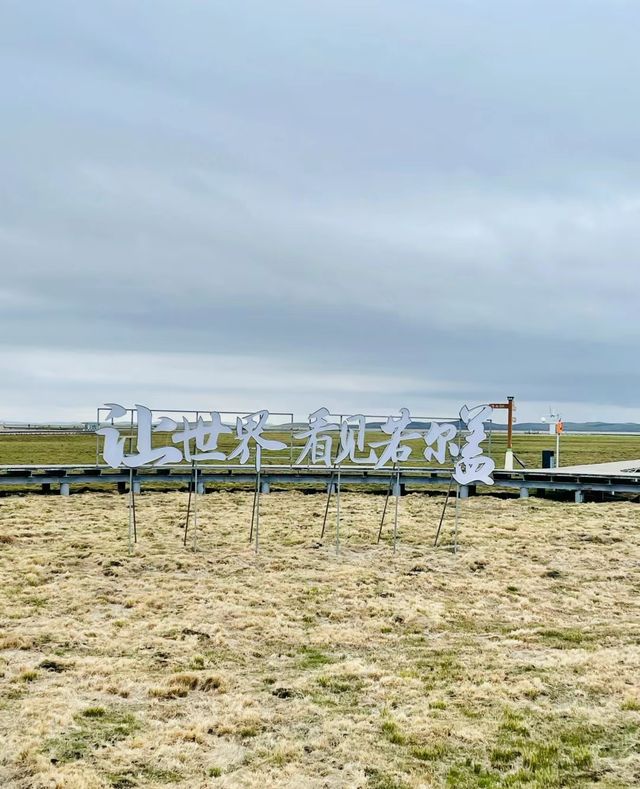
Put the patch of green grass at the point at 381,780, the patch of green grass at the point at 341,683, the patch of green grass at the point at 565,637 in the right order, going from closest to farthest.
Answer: the patch of green grass at the point at 381,780 → the patch of green grass at the point at 341,683 → the patch of green grass at the point at 565,637

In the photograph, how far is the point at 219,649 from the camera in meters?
9.14

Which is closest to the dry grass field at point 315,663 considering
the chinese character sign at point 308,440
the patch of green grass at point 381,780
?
the patch of green grass at point 381,780

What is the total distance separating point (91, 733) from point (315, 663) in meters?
3.09

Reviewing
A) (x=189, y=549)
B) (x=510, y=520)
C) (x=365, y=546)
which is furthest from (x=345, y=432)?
(x=510, y=520)

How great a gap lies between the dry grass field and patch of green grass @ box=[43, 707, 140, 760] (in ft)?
0.07

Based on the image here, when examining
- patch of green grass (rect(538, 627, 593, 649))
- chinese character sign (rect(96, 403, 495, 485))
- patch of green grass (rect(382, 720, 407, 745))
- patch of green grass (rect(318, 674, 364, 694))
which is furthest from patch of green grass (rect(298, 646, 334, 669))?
chinese character sign (rect(96, 403, 495, 485))

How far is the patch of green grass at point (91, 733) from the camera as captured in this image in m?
6.06

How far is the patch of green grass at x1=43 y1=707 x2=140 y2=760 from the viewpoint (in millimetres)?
6062

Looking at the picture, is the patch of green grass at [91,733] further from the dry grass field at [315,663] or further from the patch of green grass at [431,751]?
the patch of green grass at [431,751]

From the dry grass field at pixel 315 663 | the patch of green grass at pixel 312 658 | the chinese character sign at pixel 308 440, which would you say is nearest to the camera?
the dry grass field at pixel 315 663

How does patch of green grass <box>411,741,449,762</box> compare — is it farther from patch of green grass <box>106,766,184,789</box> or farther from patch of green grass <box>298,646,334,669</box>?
patch of green grass <box>298,646,334,669</box>

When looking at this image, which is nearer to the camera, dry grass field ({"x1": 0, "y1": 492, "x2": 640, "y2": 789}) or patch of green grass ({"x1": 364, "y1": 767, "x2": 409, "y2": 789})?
patch of green grass ({"x1": 364, "y1": 767, "x2": 409, "y2": 789})

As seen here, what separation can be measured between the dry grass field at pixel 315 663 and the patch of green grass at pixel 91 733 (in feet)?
0.07

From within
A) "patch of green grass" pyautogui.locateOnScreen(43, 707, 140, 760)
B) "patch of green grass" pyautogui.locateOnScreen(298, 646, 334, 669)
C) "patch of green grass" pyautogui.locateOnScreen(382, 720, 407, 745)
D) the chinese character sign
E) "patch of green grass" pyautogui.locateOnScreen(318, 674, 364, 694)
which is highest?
the chinese character sign
